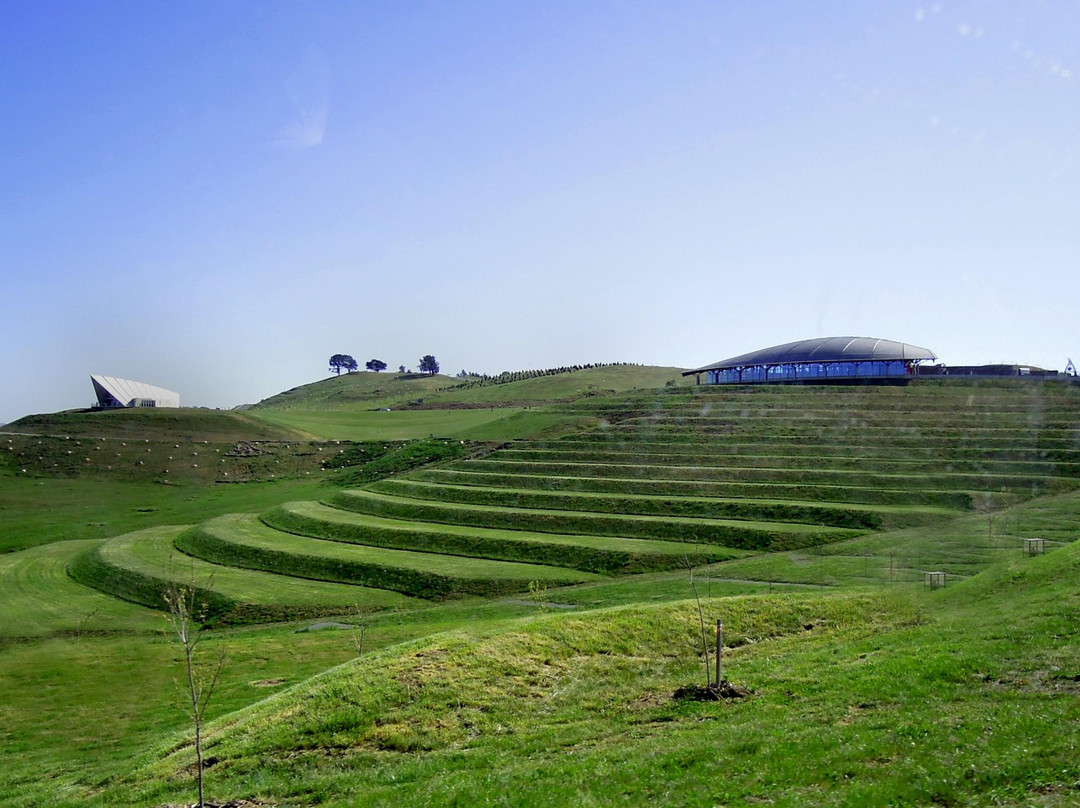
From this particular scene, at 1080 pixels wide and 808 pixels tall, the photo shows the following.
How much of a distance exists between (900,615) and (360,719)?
1928cm

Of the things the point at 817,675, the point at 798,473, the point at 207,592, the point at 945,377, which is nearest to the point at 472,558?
the point at 207,592

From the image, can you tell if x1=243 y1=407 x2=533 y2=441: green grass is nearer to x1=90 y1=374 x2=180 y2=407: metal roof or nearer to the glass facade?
x1=90 y1=374 x2=180 y2=407: metal roof

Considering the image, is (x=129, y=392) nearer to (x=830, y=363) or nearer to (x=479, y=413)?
(x=479, y=413)

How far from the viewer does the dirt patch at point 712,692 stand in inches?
752

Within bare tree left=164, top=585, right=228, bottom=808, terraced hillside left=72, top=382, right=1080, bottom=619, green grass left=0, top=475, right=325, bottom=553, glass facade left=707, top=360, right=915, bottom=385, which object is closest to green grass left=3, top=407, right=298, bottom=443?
green grass left=0, top=475, right=325, bottom=553

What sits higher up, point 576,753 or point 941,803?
point 941,803

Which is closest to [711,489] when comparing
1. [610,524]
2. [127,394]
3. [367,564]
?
[610,524]

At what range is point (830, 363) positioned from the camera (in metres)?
108

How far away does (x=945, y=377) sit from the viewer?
98812 millimetres

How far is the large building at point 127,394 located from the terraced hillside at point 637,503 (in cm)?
5687

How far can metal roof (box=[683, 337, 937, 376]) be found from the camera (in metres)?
107

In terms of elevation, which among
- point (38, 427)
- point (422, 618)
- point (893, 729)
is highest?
point (38, 427)

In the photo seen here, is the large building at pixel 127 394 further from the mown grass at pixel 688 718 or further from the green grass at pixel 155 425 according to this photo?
the mown grass at pixel 688 718

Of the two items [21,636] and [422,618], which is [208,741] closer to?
[422,618]
